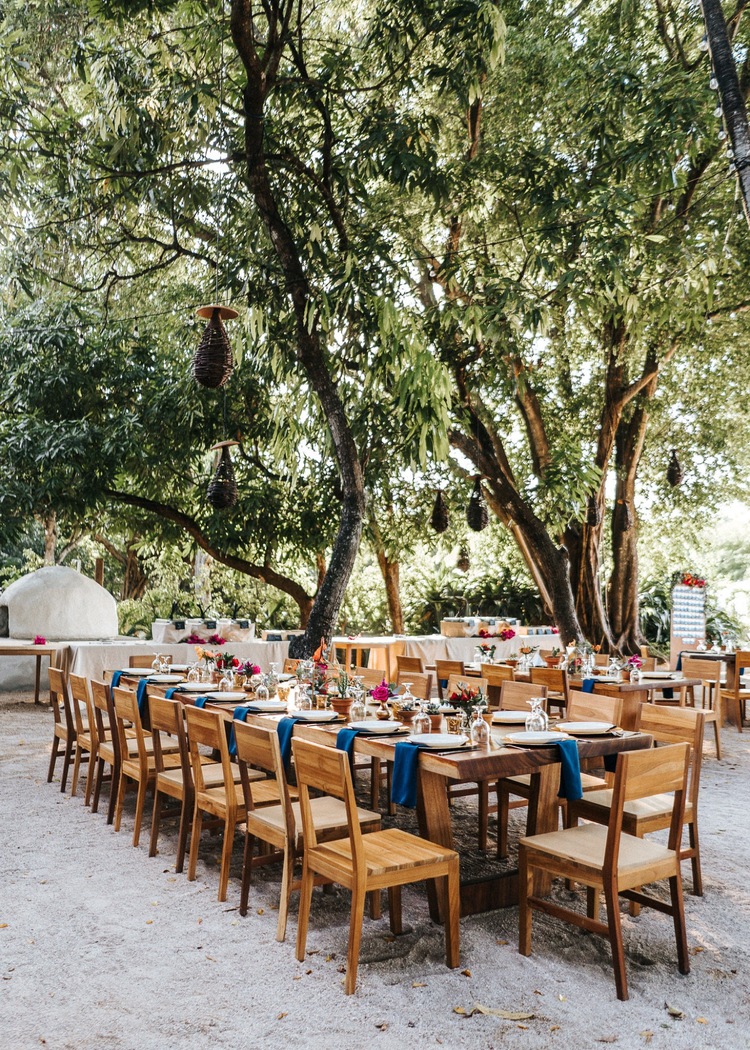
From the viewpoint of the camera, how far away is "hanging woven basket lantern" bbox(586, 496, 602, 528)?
35.7 ft

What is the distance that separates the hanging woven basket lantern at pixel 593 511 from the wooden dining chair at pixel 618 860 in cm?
758

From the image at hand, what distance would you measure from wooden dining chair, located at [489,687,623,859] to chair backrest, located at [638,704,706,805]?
0.18m

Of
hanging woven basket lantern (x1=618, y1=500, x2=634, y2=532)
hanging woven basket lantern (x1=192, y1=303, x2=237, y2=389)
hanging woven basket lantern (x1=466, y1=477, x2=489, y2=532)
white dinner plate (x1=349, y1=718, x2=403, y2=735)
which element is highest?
hanging woven basket lantern (x1=192, y1=303, x2=237, y2=389)

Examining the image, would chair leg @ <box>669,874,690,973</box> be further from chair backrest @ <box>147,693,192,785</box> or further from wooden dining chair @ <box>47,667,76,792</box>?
wooden dining chair @ <box>47,667,76,792</box>

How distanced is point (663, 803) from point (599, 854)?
100cm

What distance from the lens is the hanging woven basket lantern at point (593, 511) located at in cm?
1089

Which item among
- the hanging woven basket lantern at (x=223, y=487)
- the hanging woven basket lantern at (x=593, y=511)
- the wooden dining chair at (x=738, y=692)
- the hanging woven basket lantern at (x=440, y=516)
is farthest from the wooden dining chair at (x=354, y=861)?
the hanging woven basket lantern at (x=593, y=511)

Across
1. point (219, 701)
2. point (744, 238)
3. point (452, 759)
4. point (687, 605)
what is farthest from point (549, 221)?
point (687, 605)

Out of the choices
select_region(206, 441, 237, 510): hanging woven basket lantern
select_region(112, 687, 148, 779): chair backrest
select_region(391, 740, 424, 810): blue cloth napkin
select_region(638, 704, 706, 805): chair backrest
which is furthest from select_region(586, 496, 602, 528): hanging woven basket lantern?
select_region(391, 740, 424, 810): blue cloth napkin

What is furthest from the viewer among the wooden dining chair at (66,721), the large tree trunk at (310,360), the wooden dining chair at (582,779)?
the large tree trunk at (310,360)

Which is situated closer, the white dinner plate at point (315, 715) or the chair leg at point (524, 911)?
the chair leg at point (524, 911)

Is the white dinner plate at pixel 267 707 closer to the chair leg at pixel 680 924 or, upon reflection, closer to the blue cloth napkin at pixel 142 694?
the blue cloth napkin at pixel 142 694

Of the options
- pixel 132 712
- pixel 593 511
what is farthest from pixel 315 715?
pixel 593 511

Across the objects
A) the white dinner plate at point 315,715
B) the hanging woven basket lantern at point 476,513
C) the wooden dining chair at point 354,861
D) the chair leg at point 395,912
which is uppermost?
the hanging woven basket lantern at point 476,513
